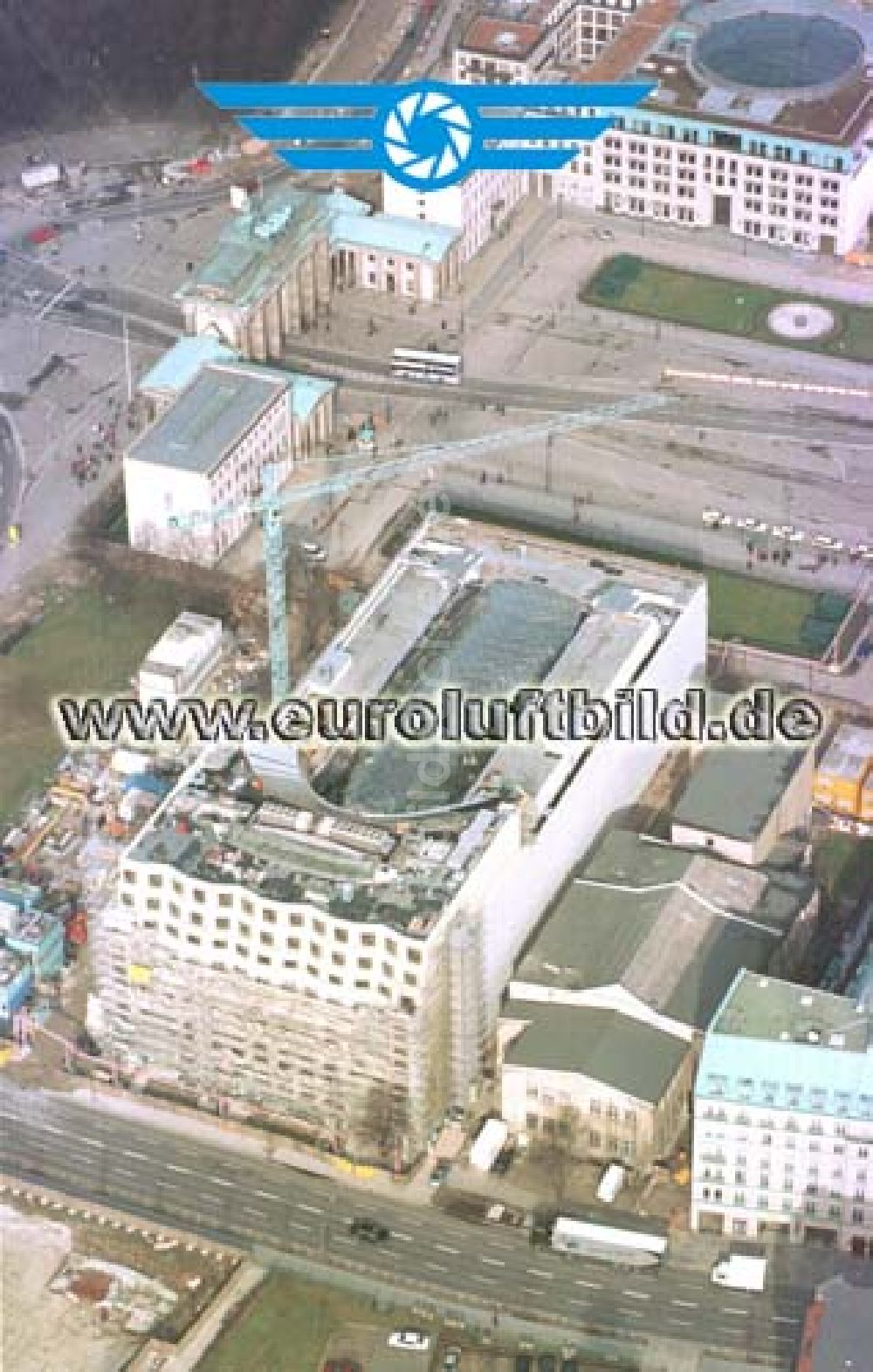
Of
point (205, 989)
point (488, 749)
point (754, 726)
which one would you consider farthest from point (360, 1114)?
point (754, 726)

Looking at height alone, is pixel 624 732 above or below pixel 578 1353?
above

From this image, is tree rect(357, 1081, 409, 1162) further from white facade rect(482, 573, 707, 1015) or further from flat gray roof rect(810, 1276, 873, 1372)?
flat gray roof rect(810, 1276, 873, 1372)

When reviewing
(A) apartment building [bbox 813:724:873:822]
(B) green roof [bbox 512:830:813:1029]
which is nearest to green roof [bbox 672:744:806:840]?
(B) green roof [bbox 512:830:813:1029]

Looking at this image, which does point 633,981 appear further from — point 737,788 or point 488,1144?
point 737,788

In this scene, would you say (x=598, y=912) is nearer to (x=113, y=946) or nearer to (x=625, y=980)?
(x=625, y=980)

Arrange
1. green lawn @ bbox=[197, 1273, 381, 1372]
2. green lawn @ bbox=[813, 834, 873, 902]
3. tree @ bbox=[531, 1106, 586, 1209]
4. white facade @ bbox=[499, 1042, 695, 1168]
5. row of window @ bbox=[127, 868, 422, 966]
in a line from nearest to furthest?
green lawn @ bbox=[197, 1273, 381, 1372]
row of window @ bbox=[127, 868, 422, 966]
white facade @ bbox=[499, 1042, 695, 1168]
tree @ bbox=[531, 1106, 586, 1209]
green lawn @ bbox=[813, 834, 873, 902]
